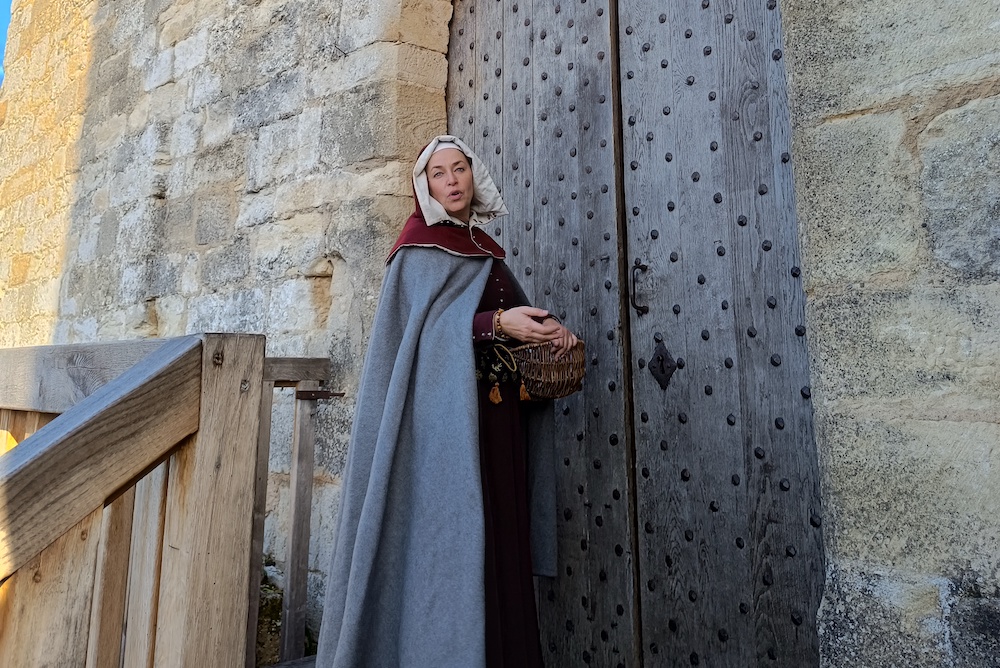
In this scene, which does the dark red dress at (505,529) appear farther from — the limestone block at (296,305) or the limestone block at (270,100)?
the limestone block at (270,100)

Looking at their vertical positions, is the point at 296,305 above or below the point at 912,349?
above

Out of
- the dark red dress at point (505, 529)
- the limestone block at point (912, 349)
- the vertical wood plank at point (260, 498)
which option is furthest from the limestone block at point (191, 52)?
the limestone block at point (912, 349)

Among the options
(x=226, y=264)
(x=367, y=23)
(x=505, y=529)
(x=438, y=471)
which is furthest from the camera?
(x=226, y=264)

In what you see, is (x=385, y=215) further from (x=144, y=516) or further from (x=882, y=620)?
(x=882, y=620)

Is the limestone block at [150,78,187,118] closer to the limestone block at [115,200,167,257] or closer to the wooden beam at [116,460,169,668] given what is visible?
the limestone block at [115,200,167,257]

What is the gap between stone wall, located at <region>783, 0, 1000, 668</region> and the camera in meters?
1.14

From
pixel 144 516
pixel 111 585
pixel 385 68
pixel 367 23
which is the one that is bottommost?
pixel 111 585

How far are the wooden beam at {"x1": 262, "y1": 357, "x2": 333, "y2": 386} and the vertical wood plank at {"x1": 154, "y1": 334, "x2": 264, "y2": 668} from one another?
1.34 metres

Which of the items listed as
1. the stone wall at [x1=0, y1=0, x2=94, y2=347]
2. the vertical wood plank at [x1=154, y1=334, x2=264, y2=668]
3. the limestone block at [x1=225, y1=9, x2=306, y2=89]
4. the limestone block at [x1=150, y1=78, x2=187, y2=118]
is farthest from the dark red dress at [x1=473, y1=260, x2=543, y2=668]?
the stone wall at [x1=0, y1=0, x2=94, y2=347]

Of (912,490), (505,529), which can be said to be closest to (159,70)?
(505,529)

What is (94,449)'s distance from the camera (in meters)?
1.05

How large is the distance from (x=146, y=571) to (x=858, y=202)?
1.41m

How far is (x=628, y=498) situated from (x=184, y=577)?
1501 mm

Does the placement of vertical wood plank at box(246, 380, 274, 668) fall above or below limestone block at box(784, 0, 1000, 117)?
below
